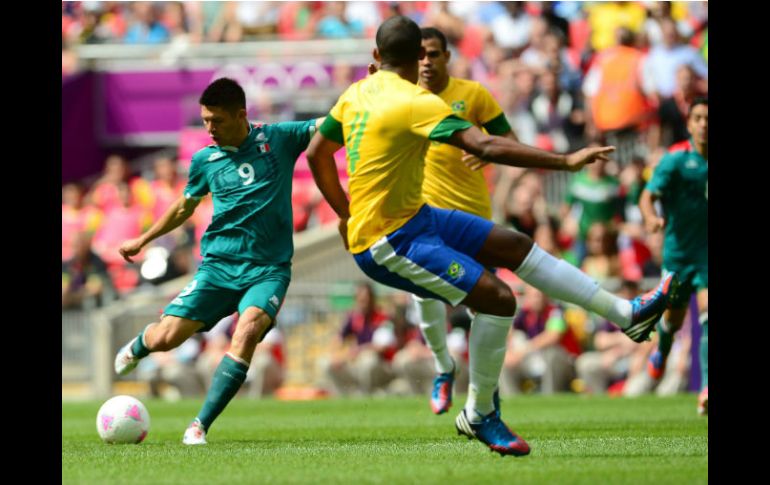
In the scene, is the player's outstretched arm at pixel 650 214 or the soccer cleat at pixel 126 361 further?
the player's outstretched arm at pixel 650 214

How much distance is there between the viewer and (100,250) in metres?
22.8

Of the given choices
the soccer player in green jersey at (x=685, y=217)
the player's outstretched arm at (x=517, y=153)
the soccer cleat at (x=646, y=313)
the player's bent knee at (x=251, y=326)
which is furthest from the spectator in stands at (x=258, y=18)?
the player's outstretched arm at (x=517, y=153)

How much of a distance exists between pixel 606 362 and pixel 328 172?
10026 mm

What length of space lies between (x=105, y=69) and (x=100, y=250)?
16.4 feet

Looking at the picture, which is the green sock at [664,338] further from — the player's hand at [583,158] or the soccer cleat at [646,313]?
the player's hand at [583,158]

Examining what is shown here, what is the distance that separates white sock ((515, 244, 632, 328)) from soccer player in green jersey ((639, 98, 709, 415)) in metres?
4.14

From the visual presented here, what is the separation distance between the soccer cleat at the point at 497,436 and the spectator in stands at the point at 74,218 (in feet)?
51.8

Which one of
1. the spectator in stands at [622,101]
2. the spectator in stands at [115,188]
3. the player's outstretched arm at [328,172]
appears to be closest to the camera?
the player's outstretched arm at [328,172]

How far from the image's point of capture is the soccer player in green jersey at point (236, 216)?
33.0 feet

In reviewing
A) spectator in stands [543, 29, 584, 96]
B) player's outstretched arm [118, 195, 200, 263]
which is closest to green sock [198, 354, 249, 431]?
player's outstretched arm [118, 195, 200, 263]

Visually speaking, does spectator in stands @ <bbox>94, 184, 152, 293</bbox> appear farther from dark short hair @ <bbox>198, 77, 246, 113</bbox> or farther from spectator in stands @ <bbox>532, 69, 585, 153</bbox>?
dark short hair @ <bbox>198, 77, 246, 113</bbox>

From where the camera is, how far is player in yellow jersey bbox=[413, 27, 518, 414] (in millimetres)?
10742
